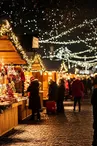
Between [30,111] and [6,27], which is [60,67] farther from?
[6,27]

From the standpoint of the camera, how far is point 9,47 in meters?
16.5

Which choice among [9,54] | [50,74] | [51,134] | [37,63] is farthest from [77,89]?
[51,134]

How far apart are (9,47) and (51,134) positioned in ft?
11.4

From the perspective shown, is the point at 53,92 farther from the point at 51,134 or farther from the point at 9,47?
the point at 51,134

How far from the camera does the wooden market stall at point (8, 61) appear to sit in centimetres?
1465

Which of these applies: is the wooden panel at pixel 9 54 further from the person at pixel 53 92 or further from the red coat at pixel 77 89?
the red coat at pixel 77 89

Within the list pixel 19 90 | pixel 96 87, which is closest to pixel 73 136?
pixel 96 87

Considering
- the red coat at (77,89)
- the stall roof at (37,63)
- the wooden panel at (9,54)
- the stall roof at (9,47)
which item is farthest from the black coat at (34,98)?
the stall roof at (37,63)

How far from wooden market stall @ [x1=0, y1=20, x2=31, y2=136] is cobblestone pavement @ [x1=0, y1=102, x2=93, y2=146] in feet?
1.31

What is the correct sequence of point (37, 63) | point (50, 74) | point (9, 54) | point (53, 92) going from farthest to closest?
point (50, 74)
point (37, 63)
point (53, 92)
point (9, 54)

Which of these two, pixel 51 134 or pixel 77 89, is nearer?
pixel 51 134

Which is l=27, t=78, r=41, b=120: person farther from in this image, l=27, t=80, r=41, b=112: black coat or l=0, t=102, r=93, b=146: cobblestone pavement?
l=0, t=102, r=93, b=146: cobblestone pavement

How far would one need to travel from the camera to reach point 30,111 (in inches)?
867

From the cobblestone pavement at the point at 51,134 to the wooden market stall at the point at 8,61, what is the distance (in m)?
0.40
